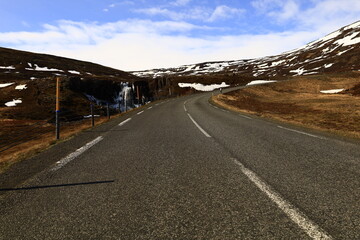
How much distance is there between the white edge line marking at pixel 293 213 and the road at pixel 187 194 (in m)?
0.01

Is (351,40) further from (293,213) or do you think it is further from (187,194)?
(187,194)

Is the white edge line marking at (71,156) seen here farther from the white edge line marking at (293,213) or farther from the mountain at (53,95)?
the mountain at (53,95)

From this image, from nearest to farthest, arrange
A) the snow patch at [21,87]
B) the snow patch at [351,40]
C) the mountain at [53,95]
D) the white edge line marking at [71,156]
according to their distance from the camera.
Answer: the white edge line marking at [71,156]
the mountain at [53,95]
the snow patch at [21,87]
the snow patch at [351,40]

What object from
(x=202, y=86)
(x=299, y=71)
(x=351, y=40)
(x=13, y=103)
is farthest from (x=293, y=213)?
(x=351, y=40)

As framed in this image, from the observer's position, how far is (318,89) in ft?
148

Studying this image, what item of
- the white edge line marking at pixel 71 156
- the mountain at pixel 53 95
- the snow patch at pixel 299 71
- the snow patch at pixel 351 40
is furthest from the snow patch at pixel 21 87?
the snow patch at pixel 351 40

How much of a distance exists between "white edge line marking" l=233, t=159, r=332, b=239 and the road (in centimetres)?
1

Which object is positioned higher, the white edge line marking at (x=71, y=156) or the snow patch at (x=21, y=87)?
the snow patch at (x=21, y=87)

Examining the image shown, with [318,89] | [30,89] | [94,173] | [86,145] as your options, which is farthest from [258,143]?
[318,89]

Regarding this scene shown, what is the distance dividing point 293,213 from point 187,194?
149cm

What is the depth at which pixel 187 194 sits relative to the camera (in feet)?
12.4

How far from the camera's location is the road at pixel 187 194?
2830 mm

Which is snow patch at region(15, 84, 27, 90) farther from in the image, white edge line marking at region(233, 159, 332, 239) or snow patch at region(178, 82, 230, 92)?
white edge line marking at region(233, 159, 332, 239)

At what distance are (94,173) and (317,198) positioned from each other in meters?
3.96
